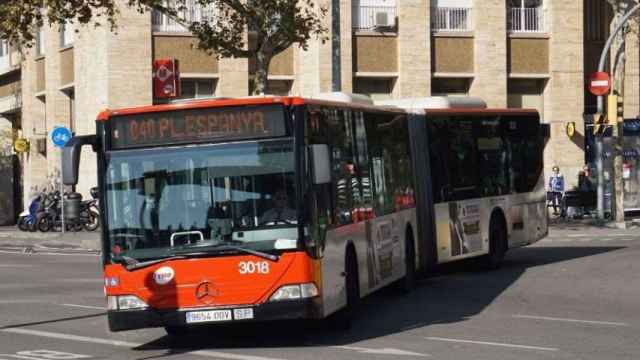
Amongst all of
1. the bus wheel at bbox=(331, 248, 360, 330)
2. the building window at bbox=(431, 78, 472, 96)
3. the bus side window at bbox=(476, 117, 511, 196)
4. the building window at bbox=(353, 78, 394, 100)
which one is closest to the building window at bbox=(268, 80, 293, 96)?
the building window at bbox=(353, 78, 394, 100)

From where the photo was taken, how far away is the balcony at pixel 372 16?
4262 centimetres

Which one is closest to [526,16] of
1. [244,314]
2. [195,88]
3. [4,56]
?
[195,88]

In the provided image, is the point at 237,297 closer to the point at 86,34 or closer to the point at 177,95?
the point at 177,95

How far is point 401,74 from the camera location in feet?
142

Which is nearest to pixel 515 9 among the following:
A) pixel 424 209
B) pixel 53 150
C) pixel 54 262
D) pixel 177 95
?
pixel 177 95

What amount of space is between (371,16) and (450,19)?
2753 mm

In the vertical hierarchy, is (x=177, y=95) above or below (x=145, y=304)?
above

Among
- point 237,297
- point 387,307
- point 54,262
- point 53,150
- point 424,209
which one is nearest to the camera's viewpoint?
point 237,297

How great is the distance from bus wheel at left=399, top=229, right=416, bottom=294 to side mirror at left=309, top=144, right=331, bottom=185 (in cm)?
594

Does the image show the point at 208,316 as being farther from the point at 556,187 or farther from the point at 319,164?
the point at 556,187

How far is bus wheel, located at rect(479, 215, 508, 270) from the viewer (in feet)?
76.5

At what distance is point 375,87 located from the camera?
143 feet

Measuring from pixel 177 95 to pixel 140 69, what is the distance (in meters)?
2.29

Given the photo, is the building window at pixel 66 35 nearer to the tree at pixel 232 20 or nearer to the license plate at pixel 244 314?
the tree at pixel 232 20
